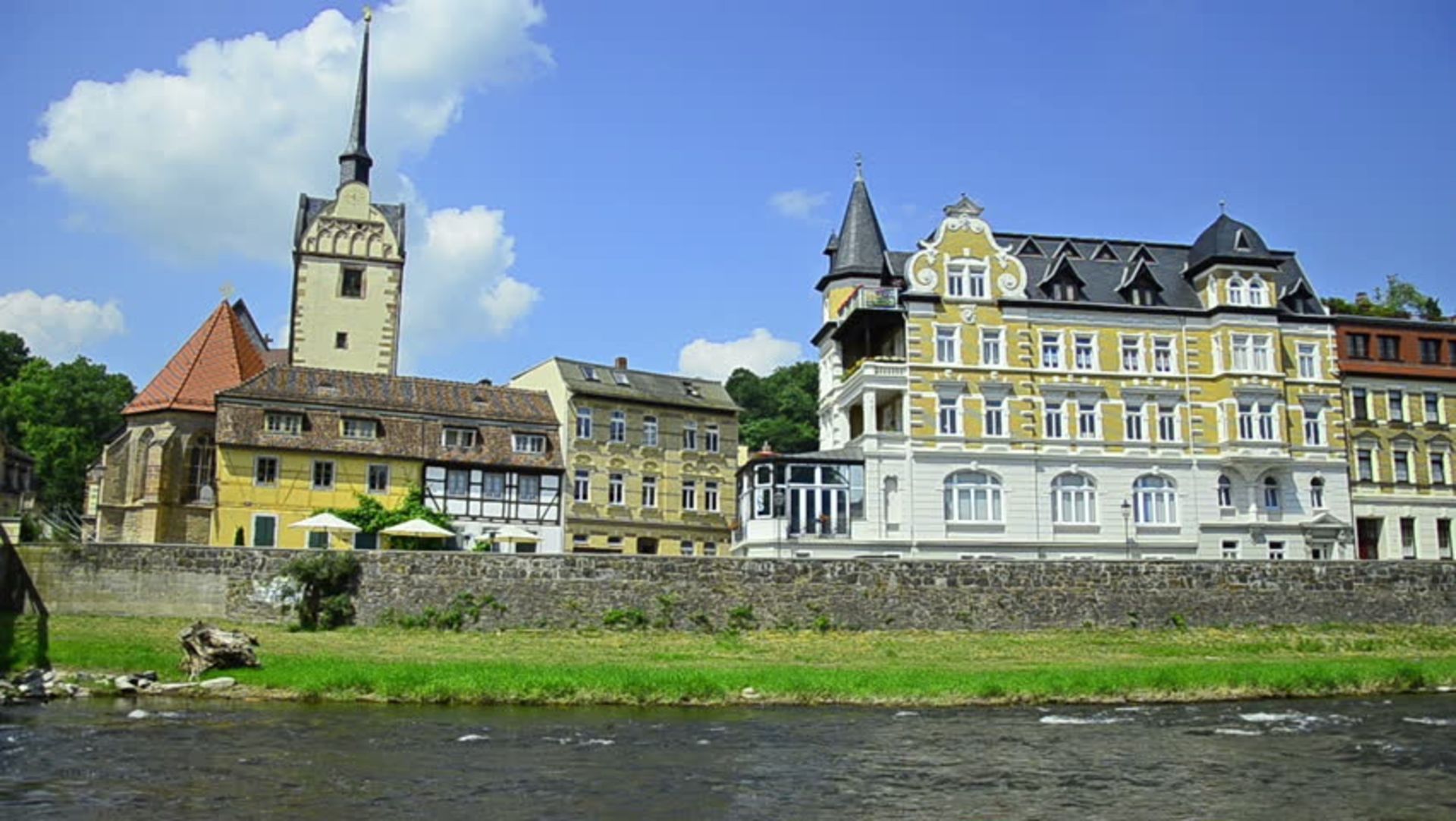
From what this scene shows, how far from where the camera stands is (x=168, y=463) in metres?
46.0

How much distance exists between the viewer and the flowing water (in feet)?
54.6

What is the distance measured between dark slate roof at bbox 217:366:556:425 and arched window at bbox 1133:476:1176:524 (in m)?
24.3

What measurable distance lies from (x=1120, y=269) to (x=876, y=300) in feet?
37.3

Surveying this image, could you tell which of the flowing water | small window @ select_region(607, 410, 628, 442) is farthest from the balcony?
the flowing water

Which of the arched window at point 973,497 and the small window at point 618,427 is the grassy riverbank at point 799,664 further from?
the small window at point 618,427

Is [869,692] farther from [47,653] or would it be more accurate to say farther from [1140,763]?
[47,653]

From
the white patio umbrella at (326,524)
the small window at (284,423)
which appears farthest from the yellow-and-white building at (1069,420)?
the small window at (284,423)

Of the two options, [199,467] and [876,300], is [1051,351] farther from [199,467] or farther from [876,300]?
[199,467]

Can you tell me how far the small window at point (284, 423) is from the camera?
47031 mm

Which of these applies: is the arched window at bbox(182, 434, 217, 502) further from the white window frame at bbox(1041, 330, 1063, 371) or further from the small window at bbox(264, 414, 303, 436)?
the white window frame at bbox(1041, 330, 1063, 371)

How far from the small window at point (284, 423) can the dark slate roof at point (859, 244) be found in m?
23.7

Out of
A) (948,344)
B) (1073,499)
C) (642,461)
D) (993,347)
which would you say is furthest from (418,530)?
(1073,499)

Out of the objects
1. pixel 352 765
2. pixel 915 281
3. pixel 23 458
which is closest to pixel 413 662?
pixel 352 765

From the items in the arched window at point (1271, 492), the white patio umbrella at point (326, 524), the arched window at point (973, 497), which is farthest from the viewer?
the arched window at point (1271, 492)
